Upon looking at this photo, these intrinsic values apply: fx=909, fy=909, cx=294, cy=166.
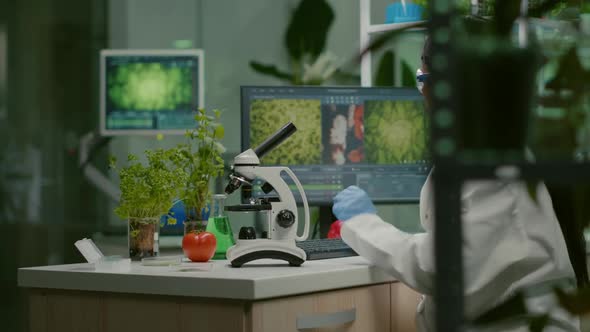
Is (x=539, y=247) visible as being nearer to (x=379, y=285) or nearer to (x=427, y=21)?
(x=379, y=285)

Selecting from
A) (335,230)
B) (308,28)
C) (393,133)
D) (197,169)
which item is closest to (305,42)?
(308,28)

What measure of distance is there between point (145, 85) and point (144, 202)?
157cm

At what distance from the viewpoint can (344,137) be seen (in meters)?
2.82

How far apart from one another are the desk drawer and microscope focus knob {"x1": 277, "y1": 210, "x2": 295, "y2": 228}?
10.9 inches

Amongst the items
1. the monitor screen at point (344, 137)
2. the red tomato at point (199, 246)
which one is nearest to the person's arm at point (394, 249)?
the red tomato at point (199, 246)

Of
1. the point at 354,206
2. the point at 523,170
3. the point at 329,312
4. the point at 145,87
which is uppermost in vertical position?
the point at 145,87

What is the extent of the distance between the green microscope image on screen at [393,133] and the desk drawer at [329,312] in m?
0.75

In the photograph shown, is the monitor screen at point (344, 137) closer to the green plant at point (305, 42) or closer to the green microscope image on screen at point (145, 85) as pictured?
the green microscope image on screen at point (145, 85)

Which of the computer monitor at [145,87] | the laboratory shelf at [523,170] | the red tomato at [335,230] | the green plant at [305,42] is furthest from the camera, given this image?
the green plant at [305,42]

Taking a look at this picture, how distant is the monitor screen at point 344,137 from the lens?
2.75 m

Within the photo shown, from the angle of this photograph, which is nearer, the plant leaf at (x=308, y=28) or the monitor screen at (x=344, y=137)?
the monitor screen at (x=344, y=137)

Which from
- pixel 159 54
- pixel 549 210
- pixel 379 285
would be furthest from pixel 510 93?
pixel 159 54

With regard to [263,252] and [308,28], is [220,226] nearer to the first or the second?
[263,252]

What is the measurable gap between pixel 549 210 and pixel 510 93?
113 centimetres
